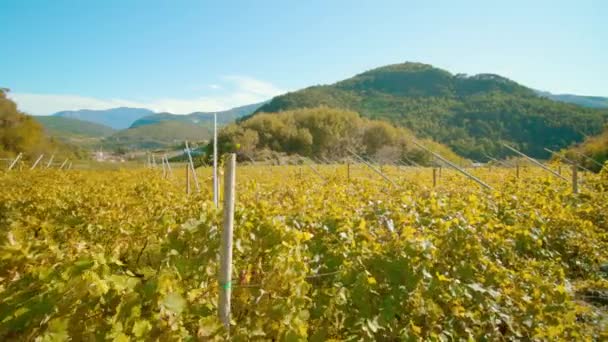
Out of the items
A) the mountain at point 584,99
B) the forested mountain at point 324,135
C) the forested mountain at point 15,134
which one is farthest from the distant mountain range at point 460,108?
the mountain at point 584,99

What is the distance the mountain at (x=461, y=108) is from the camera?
198ft

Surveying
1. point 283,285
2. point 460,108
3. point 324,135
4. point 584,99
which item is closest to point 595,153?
point 283,285

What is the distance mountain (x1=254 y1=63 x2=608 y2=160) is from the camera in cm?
6041

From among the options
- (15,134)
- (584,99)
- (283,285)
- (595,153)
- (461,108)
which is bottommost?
(283,285)

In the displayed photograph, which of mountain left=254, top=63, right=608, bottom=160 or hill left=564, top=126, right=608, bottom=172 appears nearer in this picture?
hill left=564, top=126, right=608, bottom=172

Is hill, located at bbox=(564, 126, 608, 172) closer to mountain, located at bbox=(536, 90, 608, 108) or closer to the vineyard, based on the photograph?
the vineyard

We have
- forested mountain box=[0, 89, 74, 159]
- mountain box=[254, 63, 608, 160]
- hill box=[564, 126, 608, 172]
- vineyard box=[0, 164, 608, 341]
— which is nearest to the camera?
vineyard box=[0, 164, 608, 341]

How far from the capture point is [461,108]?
3125 inches

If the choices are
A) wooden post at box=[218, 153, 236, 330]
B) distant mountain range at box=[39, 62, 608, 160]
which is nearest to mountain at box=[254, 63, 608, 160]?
distant mountain range at box=[39, 62, 608, 160]

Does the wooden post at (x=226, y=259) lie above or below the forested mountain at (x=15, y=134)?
below

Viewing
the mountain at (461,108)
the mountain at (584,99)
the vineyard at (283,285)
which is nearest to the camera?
the vineyard at (283,285)

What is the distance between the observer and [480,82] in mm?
90625

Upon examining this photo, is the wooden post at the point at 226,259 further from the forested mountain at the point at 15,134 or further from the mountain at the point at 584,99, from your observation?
the mountain at the point at 584,99

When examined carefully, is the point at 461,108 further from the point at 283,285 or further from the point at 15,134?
the point at 283,285
